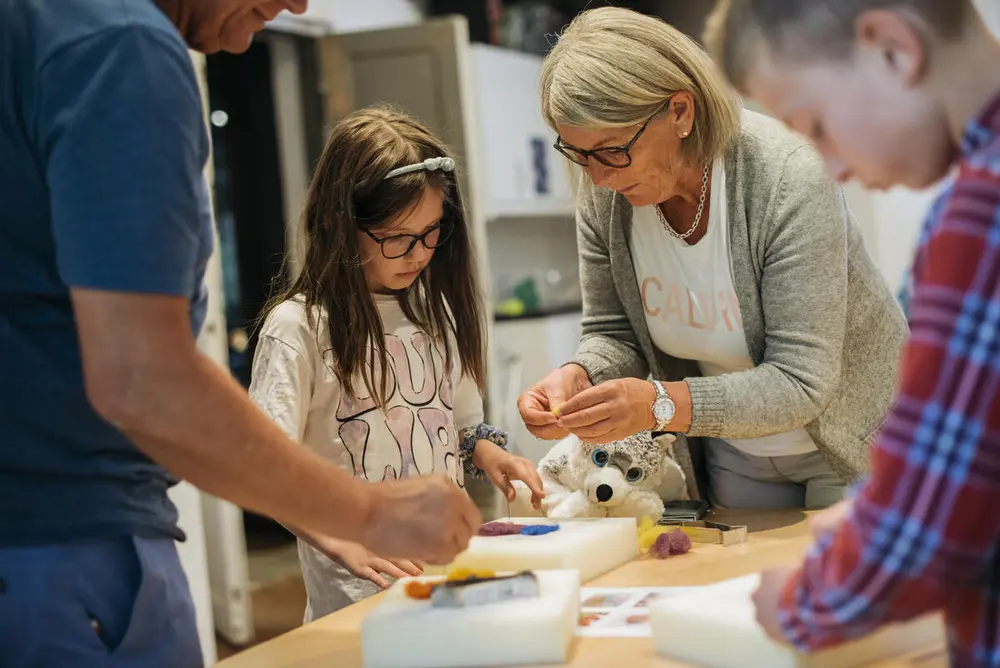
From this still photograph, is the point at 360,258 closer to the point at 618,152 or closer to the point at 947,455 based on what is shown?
the point at 618,152

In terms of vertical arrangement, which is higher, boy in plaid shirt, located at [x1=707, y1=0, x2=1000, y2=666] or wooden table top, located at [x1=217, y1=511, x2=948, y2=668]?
boy in plaid shirt, located at [x1=707, y1=0, x2=1000, y2=666]

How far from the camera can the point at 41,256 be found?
3.28 ft

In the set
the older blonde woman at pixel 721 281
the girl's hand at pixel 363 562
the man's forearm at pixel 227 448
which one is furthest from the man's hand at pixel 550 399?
the man's forearm at pixel 227 448

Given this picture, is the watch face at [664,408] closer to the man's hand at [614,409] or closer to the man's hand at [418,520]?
the man's hand at [614,409]

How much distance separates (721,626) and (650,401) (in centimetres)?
68

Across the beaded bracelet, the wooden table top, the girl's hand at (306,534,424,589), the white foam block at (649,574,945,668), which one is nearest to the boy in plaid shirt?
the white foam block at (649,574,945,668)

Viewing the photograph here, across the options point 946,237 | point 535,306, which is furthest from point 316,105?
point 946,237

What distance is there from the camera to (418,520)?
1.12 m

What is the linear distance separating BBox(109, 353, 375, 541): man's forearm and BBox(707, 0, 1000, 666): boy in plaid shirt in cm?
40

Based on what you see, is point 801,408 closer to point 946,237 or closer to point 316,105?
point 946,237

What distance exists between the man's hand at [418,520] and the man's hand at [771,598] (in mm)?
334

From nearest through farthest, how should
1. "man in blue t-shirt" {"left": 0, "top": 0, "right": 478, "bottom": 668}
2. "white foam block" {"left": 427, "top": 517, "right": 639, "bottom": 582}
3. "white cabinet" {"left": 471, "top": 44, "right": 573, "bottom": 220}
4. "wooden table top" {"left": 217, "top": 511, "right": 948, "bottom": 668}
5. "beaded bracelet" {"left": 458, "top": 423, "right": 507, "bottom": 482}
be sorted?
1. "man in blue t-shirt" {"left": 0, "top": 0, "right": 478, "bottom": 668}
2. "wooden table top" {"left": 217, "top": 511, "right": 948, "bottom": 668}
3. "white foam block" {"left": 427, "top": 517, "right": 639, "bottom": 582}
4. "beaded bracelet" {"left": 458, "top": 423, "right": 507, "bottom": 482}
5. "white cabinet" {"left": 471, "top": 44, "right": 573, "bottom": 220}

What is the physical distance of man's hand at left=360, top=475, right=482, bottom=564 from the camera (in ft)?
3.59

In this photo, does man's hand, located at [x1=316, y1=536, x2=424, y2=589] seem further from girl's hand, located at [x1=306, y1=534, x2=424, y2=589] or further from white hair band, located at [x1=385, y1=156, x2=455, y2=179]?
white hair band, located at [x1=385, y1=156, x2=455, y2=179]
